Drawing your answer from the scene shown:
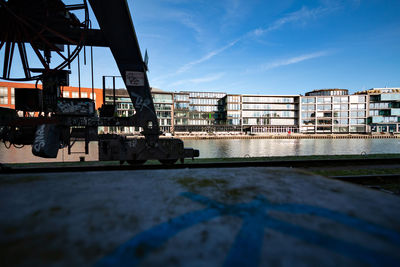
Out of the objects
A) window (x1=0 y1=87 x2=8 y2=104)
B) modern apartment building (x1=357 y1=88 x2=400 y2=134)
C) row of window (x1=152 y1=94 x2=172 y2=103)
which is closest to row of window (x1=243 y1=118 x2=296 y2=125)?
row of window (x1=152 y1=94 x2=172 y2=103)

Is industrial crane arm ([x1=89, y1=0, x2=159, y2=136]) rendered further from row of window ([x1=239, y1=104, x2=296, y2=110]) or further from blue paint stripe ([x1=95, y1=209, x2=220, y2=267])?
row of window ([x1=239, y1=104, x2=296, y2=110])

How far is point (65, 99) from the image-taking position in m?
6.10

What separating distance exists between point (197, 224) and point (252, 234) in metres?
0.38

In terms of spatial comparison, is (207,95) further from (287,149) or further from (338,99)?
(338,99)

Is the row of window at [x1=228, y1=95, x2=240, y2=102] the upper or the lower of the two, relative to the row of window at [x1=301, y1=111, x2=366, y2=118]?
upper

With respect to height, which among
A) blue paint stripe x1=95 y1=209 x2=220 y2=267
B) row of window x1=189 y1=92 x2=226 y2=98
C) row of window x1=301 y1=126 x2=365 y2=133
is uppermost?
row of window x1=189 y1=92 x2=226 y2=98

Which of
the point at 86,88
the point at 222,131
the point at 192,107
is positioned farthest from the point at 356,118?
the point at 86,88

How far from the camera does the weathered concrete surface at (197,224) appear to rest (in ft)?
3.20

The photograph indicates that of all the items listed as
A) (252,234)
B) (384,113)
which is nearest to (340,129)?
(384,113)

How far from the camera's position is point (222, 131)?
272ft

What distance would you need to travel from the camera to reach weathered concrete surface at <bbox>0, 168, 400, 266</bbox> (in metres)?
0.98

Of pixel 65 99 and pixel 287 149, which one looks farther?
pixel 287 149

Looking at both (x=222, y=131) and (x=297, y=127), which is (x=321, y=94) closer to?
(x=297, y=127)

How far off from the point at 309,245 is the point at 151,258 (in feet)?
3.03
